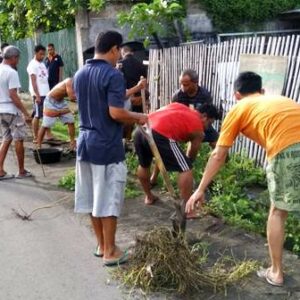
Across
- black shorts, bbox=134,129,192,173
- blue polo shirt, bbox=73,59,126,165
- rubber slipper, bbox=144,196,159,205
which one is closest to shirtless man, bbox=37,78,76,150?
rubber slipper, bbox=144,196,159,205

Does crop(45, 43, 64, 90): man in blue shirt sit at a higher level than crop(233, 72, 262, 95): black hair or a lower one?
lower

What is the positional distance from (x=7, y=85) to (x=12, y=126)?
63 cm

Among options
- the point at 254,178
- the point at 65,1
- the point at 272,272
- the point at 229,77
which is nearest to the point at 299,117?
the point at 272,272

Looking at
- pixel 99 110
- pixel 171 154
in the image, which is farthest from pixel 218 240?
pixel 99 110

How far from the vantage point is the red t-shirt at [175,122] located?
211 inches

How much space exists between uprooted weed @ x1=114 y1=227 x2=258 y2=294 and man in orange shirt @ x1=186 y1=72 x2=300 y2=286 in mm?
407

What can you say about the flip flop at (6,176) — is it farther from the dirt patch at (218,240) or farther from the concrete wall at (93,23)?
the concrete wall at (93,23)

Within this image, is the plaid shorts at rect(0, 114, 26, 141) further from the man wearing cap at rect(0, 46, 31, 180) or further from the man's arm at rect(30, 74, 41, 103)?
the man's arm at rect(30, 74, 41, 103)

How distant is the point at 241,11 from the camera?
16.4 meters

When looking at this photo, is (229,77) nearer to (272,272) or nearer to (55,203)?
(55,203)

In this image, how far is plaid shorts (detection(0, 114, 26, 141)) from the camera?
24.7 ft

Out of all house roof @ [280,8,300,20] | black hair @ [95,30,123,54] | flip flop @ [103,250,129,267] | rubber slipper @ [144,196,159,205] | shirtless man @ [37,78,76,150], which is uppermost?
black hair @ [95,30,123,54]

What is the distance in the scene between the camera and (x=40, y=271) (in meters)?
4.41

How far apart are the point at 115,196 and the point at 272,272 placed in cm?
146
